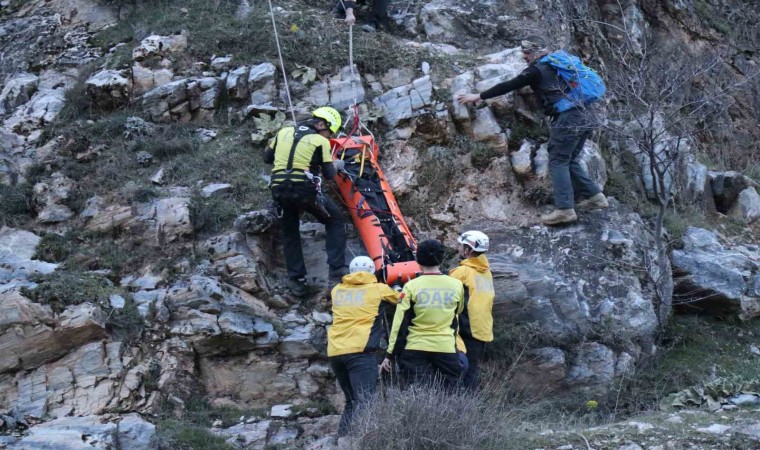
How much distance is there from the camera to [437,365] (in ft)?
23.2

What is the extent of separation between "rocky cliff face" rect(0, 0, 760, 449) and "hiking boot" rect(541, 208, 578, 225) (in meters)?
0.12

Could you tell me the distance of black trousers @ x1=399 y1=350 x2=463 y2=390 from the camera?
6.99 metres

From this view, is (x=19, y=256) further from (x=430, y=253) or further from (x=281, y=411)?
(x=430, y=253)

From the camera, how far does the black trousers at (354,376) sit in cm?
697

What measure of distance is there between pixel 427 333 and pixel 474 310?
634 millimetres

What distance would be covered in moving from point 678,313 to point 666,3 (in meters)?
6.54

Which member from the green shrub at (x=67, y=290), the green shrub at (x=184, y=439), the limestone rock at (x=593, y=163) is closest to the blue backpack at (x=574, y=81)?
the limestone rock at (x=593, y=163)

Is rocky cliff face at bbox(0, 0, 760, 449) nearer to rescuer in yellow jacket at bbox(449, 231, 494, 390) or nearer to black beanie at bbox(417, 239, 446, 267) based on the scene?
rescuer in yellow jacket at bbox(449, 231, 494, 390)

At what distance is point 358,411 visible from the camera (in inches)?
265

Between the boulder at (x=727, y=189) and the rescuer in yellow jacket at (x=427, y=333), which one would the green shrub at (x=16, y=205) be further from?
the boulder at (x=727, y=189)

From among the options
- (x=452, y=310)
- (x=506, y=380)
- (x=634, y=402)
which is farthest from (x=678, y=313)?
(x=452, y=310)

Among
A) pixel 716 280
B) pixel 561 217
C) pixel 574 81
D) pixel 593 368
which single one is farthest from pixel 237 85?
pixel 716 280

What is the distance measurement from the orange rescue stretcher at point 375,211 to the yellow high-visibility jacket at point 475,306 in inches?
26.4

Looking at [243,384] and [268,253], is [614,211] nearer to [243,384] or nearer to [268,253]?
[268,253]
